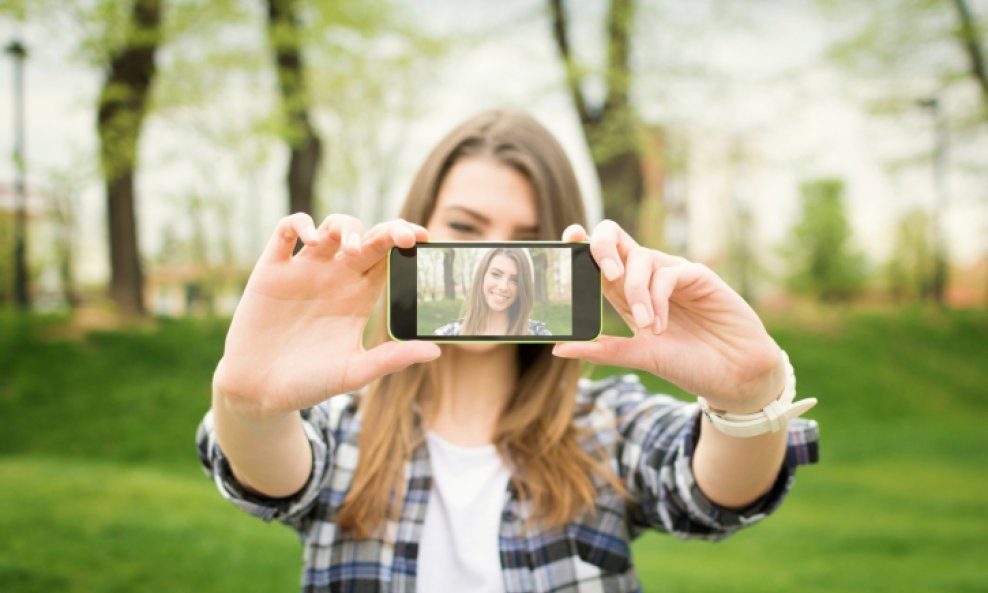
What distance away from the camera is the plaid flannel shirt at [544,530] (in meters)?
1.88

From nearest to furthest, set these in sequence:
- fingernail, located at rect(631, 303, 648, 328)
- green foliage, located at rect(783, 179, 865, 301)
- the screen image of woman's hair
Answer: fingernail, located at rect(631, 303, 648, 328) < the screen image of woman's hair < green foliage, located at rect(783, 179, 865, 301)

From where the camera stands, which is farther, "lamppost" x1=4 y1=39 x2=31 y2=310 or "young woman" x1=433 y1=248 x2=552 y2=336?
"lamppost" x1=4 y1=39 x2=31 y2=310

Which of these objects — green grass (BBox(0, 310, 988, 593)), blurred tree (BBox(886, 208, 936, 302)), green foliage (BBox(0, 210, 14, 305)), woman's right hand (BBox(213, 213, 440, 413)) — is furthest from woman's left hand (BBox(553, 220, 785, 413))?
green foliage (BBox(0, 210, 14, 305))

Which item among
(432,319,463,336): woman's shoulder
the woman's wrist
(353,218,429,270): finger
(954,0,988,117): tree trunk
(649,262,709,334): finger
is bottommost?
the woman's wrist

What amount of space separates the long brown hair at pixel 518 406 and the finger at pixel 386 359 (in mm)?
538

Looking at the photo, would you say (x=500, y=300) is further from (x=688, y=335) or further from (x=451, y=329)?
(x=688, y=335)

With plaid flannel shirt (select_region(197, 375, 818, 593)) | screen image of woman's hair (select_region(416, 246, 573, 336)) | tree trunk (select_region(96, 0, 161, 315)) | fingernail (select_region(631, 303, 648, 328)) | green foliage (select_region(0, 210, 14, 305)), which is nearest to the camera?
fingernail (select_region(631, 303, 648, 328))

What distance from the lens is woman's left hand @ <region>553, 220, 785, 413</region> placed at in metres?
1.52

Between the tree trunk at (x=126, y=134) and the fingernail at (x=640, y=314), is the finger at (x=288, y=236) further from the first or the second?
the tree trunk at (x=126, y=134)

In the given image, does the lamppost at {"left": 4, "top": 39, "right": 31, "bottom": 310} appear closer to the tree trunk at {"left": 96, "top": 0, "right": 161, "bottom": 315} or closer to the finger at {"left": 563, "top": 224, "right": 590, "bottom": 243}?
the tree trunk at {"left": 96, "top": 0, "right": 161, "bottom": 315}

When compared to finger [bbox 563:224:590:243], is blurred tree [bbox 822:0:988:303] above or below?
above

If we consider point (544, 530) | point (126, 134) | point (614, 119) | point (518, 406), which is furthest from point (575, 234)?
point (614, 119)

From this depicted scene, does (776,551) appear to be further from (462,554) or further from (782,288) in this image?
→ (782,288)

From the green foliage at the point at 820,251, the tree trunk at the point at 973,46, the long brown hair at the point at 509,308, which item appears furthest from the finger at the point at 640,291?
the green foliage at the point at 820,251
